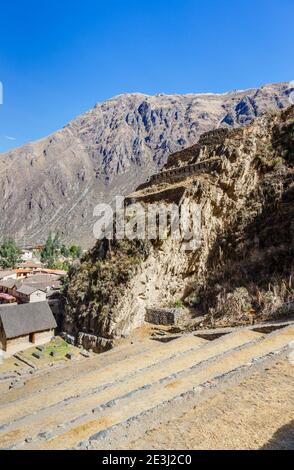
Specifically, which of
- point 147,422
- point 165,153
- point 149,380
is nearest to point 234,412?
point 147,422

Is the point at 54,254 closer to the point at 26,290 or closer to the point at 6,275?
the point at 6,275

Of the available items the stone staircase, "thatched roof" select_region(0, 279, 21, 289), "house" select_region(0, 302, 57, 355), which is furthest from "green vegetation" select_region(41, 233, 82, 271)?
the stone staircase

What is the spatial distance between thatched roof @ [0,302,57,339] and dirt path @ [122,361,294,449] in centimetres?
Result: 2402

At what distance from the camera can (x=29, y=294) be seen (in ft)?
147

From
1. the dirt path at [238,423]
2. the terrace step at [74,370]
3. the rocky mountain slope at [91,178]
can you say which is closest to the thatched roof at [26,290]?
the terrace step at [74,370]

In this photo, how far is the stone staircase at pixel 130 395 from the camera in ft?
28.3

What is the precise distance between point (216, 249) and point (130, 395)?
16705 millimetres

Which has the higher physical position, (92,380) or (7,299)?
(92,380)

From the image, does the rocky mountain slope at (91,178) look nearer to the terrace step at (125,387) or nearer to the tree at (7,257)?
the tree at (7,257)

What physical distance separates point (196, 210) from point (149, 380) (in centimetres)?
1635

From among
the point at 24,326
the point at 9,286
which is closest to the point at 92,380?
the point at 24,326
